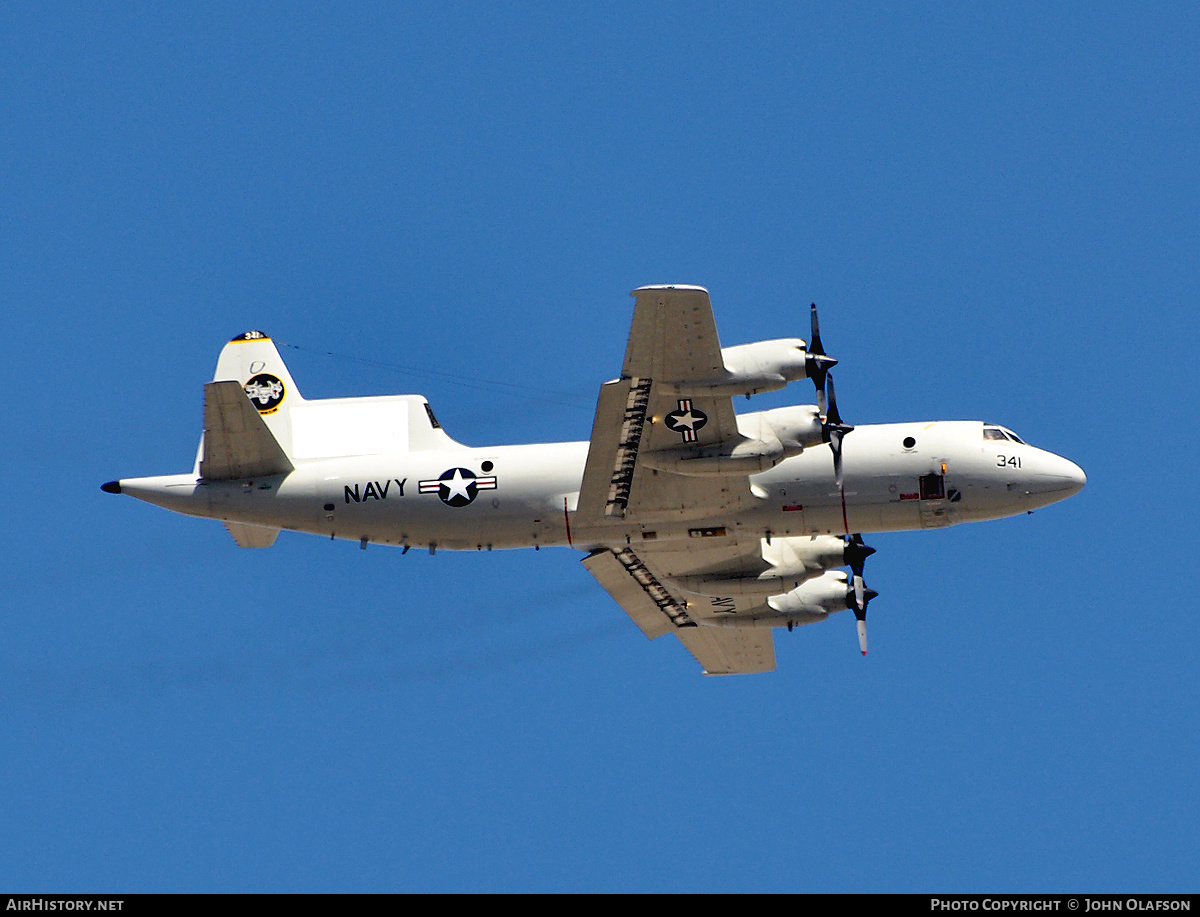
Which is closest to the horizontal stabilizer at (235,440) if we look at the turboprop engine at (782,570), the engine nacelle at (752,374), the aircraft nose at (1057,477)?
the engine nacelle at (752,374)

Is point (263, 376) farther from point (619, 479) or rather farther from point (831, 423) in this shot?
point (831, 423)

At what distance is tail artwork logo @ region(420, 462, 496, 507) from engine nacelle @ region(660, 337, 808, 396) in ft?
17.5

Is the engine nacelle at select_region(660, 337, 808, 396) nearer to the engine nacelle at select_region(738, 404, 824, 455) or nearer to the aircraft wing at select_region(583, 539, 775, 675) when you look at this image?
the engine nacelle at select_region(738, 404, 824, 455)

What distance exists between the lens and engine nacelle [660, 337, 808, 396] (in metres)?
33.2

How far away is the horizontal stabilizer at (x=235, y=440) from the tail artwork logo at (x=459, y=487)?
11.5 ft

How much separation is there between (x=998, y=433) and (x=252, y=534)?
17.9 meters

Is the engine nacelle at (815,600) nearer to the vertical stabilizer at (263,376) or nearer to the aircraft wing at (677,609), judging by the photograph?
the aircraft wing at (677,609)

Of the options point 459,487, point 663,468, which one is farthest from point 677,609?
point 459,487

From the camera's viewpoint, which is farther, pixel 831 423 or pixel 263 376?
pixel 263 376

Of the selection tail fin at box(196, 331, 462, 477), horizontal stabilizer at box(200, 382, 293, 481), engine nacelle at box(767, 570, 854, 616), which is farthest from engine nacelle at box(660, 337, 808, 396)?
horizontal stabilizer at box(200, 382, 293, 481)

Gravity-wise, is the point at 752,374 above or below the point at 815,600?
above

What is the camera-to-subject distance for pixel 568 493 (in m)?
36.3
